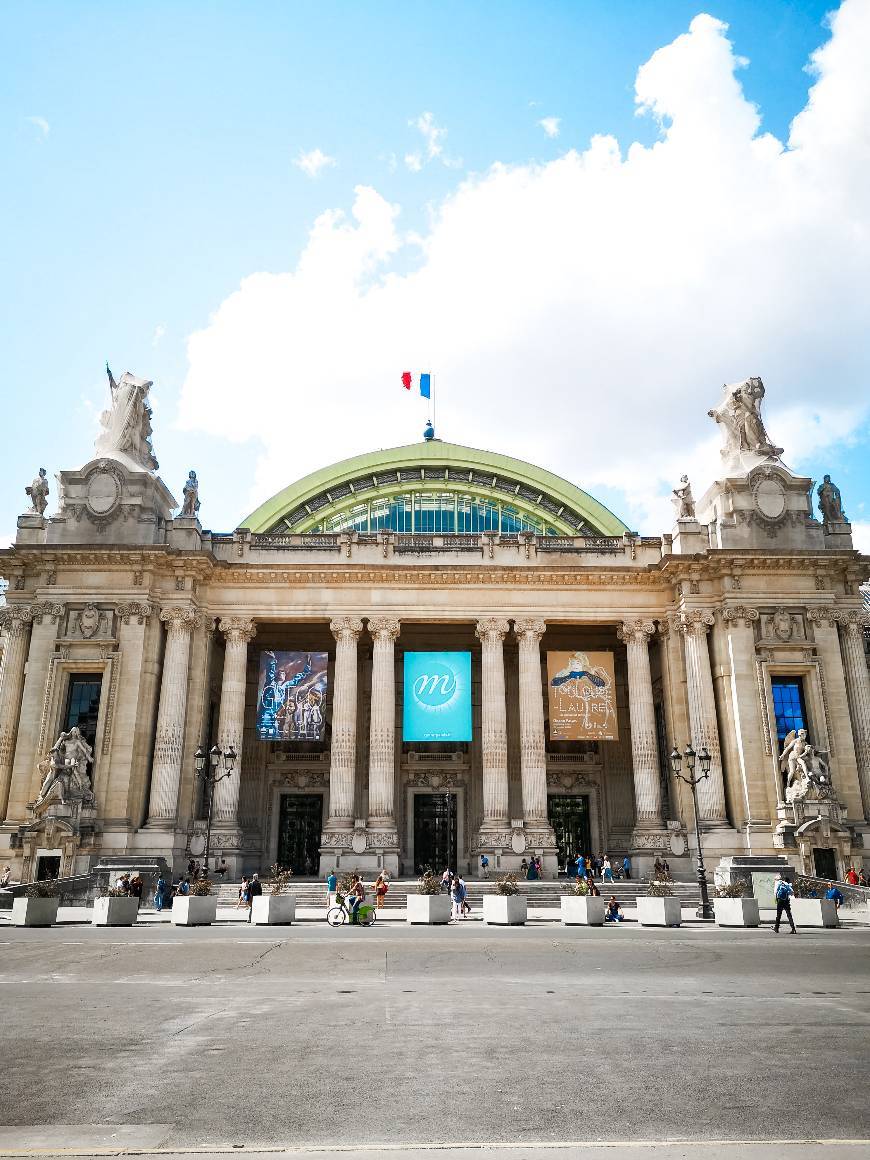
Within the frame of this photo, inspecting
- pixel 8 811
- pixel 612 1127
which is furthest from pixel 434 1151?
pixel 8 811

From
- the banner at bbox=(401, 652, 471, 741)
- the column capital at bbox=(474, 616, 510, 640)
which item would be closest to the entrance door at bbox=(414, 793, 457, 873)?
the banner at bbox=(401, 652, 471, 741)

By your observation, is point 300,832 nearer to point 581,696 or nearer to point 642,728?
point 581,696

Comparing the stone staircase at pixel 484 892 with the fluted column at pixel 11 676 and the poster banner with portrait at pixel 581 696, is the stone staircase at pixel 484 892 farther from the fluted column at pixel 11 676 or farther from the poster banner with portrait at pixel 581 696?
the fluted column at pixel 11 676

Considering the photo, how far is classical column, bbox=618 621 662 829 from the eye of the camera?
35.5m

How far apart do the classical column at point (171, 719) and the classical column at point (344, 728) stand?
637 cm

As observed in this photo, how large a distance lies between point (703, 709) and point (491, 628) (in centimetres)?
974

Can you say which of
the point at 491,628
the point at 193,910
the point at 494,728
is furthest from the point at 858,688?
the point at 193,910

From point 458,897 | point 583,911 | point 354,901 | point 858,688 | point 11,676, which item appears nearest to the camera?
point 354,901

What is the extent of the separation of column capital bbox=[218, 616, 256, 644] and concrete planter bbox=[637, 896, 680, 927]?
21186 mm

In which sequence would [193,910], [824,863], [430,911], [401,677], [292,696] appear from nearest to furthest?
[193,910] → [430,911] → [824,863] → [292,696] → [401,677]

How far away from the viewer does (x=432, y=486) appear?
5147 centimetres

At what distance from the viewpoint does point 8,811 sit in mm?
32969

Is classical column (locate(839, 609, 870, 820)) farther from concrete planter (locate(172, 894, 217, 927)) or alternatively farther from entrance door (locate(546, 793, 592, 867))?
concrete planter (locate(172, 894, 217, 927))

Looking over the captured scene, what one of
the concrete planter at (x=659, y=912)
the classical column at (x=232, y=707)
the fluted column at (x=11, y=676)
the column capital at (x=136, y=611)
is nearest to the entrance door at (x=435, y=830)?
the classical column at (x=232, y=707)
